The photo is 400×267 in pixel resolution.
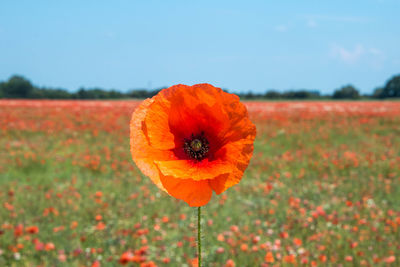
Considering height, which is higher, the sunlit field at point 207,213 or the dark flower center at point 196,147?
the dark flower center at point 196,147

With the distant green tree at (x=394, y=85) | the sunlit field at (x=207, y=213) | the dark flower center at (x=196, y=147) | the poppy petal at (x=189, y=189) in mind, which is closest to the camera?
the poppy petal at (x=189, y=189)

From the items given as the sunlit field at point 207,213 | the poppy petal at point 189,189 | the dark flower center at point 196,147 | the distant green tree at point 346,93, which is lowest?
the sunlit field at point 207,213

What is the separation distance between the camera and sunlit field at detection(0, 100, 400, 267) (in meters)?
3.32

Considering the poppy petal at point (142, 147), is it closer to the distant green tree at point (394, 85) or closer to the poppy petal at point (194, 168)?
the poppy petal at point (194, 168)

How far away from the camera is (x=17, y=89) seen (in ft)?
180

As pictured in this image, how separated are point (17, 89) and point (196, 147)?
61724 millimetres

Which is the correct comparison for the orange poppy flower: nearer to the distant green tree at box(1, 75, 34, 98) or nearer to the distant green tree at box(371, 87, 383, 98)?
the distant green tree at box(371, 87, 383, 98)

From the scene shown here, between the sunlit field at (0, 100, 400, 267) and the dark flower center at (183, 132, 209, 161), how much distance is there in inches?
15.2

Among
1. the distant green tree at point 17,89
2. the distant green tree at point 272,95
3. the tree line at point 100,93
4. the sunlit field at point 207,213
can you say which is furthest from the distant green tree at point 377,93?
the distant green tree at point 17,89

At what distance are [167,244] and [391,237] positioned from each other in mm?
2472

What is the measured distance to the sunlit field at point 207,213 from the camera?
3.32m

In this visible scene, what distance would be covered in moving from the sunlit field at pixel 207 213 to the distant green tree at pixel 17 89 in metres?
52.4

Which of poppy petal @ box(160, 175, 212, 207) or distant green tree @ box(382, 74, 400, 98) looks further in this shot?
distant green tree @ box(382, 74, 400, 98)

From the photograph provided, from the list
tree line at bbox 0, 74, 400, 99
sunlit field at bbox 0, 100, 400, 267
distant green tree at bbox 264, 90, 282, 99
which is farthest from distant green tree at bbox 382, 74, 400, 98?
sunlit field at bbox 0, 100, 400, 267
